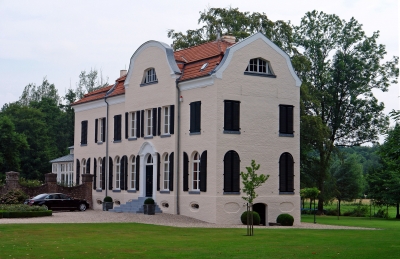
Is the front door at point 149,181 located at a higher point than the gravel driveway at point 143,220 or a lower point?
higher

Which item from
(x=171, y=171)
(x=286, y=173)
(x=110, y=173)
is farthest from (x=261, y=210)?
(x=110, y=173)

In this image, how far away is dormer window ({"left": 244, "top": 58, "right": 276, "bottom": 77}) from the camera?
3706 cm

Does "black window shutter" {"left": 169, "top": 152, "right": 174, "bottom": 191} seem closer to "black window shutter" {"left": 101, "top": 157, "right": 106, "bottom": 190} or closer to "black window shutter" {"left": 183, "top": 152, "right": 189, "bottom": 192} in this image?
"black window shutter" {"left": 183, "top": 152, "right": 189, "bottom": 192}

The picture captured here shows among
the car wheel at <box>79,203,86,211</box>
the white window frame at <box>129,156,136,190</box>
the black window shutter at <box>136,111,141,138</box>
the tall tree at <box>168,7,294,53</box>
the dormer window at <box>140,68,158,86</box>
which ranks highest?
the tall tree at <box>168,7,294,53</box>

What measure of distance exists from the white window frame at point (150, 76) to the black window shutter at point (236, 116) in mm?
6984

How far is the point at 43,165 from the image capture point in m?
69.6

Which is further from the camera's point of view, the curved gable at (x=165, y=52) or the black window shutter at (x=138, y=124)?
the black window shutter at (x=138, y=124)

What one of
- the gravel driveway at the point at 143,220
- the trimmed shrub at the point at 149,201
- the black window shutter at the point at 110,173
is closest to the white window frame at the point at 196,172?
the gravel driveway at the point at 143,220

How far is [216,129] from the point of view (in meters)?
35.5

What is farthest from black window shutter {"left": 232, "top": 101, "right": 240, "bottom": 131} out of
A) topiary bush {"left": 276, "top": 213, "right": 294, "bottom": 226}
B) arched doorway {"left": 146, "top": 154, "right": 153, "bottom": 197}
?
arched doorway {"left": 146, "top": 154, "right": 153, "bottom": 197}

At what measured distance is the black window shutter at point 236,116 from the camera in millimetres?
36125

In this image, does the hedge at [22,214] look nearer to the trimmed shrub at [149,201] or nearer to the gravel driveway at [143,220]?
the gravel driveway at [143,220]

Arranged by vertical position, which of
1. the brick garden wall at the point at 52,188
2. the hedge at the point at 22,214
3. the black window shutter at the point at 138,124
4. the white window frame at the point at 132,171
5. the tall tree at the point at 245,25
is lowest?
the hedge at the point at 22,214

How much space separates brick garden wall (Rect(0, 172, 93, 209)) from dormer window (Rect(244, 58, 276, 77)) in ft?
54.1
